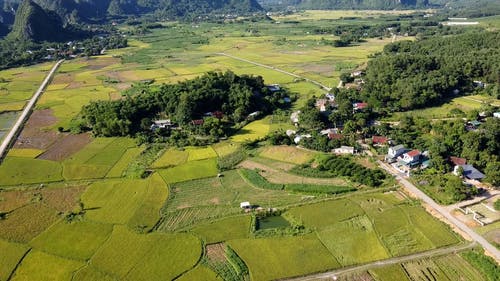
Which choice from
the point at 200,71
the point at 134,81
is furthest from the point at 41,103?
the point at 200,71

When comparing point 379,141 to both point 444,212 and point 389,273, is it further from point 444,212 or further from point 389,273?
point 389,273

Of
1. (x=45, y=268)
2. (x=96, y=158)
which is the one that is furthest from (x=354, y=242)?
(x=96, y=158)

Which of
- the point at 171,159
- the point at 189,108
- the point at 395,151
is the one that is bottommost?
the point at 171,159

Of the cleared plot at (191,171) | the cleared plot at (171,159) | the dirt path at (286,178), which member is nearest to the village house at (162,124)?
the cleared plot at (171,159)

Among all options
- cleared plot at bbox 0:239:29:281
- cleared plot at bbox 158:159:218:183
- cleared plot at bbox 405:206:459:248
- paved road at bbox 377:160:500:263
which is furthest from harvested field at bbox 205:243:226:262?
paved road at bbox 377:160:500:263

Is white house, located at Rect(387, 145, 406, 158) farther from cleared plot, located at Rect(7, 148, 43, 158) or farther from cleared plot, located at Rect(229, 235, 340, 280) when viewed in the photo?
cleared plot, located at Rect(7, 148, 43, 158)
